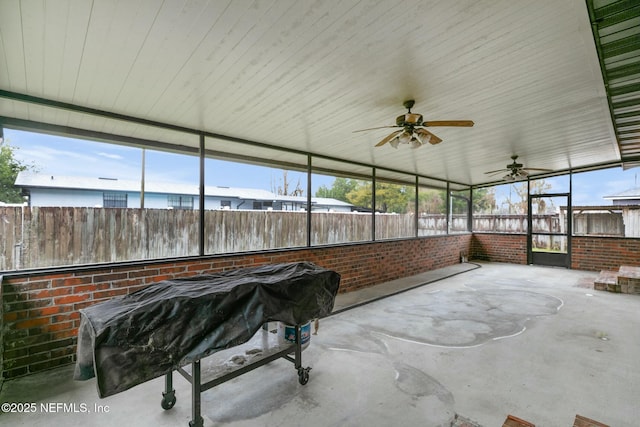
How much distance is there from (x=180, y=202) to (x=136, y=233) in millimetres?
821

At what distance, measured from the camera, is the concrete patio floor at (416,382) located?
6.95 feet

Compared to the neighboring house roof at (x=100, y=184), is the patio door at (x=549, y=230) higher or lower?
lower

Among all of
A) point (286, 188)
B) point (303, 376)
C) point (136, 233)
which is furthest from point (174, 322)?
point (286, 188)

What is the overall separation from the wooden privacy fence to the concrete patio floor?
44.7 inches

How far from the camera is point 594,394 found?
2377mm

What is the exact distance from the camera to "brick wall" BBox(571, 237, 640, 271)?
725 centimetres

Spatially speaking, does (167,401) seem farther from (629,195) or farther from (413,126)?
(629,195)

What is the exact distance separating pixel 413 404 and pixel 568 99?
4.13 m

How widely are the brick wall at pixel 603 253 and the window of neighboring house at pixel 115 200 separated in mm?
10567

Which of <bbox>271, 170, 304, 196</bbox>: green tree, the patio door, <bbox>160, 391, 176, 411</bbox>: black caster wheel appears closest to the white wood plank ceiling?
<bbox>271, 170, 304, 196</bbox>: green tree

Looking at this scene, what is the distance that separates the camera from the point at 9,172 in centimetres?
288

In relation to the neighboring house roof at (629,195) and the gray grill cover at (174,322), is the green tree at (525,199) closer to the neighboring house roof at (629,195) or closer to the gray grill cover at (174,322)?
the neighboring house roof at (629,195)

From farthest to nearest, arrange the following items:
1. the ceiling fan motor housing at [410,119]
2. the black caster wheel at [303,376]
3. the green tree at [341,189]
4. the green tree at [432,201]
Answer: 1. the green tree at [341,189]
2. the green tree at [432,201]
3. the ceiling fan motor housing at [410,119]
4. the black caster wheel at [303,376]

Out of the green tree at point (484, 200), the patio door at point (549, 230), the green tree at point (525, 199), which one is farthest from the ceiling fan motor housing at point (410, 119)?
the green tree at point (484, 200)
